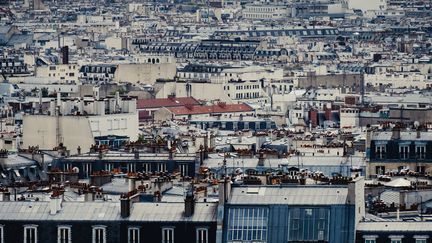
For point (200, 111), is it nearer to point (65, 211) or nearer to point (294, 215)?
point (65, 211)

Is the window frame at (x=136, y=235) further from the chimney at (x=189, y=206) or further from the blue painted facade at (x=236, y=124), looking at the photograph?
the blue painted facade at (x=236, y=124)

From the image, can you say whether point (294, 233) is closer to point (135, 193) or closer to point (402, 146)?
point (135, 193)

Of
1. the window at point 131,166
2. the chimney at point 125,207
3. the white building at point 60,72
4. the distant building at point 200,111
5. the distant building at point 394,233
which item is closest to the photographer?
the distant building at point 394,233

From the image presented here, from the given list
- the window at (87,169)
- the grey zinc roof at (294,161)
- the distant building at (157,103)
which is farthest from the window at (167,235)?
the distant building at (157,103)

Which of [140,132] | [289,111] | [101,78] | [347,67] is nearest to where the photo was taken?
[140,132]

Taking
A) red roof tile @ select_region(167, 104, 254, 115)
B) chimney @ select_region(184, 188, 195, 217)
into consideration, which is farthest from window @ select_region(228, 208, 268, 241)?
red roof tile @ select_region(167, 104, 254, 115)

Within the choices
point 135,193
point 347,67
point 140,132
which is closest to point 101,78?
point 347,67
